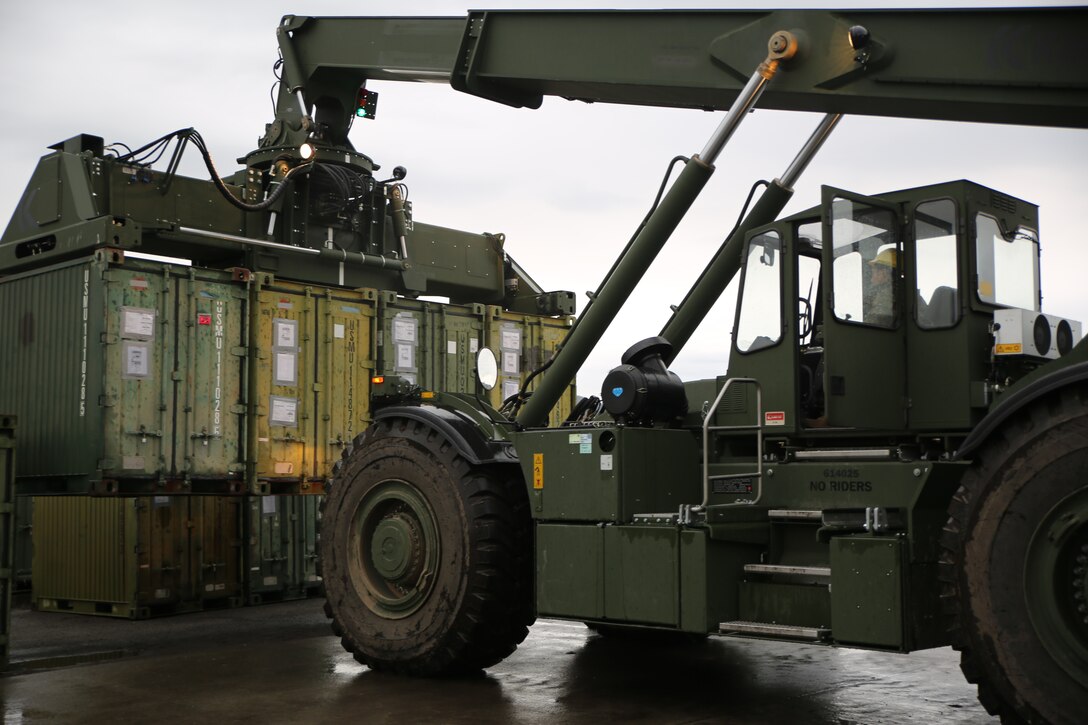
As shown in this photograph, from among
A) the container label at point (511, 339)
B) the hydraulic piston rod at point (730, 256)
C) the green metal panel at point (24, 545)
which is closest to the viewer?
the hydraulic piston rod at point (730, 256)

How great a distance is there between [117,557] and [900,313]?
8870 millimetres

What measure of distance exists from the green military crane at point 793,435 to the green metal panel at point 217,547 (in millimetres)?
4564

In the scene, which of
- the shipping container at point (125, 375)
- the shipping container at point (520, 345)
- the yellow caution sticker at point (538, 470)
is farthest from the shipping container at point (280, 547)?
the yellow caution sticker at point (538, 470)

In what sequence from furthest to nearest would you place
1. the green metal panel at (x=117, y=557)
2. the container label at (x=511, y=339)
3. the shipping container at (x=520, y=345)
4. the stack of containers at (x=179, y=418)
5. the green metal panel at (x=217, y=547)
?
the container label at (x=511, y=339)
the shipping container at (x=520, y=345)
the green metal panel at (x=217, y=547)
the green metal panel at (x=117, y=557)
the stack of containers at (x=179, y=418)

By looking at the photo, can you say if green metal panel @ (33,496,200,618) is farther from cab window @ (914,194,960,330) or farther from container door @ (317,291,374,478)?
cab window @ (914,194,960,330)

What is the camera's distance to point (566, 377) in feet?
27.7

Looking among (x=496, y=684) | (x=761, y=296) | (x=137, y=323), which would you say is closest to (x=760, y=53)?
(x=761, y=296)

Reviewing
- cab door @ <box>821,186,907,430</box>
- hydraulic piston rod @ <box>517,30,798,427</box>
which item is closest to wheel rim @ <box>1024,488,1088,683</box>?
cab door @ <box>821,186,907,430</box>

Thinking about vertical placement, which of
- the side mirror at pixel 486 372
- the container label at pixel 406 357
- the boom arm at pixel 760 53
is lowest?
the side mirror at pixel 486 372

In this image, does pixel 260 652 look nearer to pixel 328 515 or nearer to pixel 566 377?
pixel 328 515

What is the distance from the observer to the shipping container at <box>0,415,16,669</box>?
8547mm

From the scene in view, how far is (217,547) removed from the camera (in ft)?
43.0

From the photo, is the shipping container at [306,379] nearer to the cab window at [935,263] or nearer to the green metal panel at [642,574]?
the green metal panel at [642,574]

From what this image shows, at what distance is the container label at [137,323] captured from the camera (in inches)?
474
